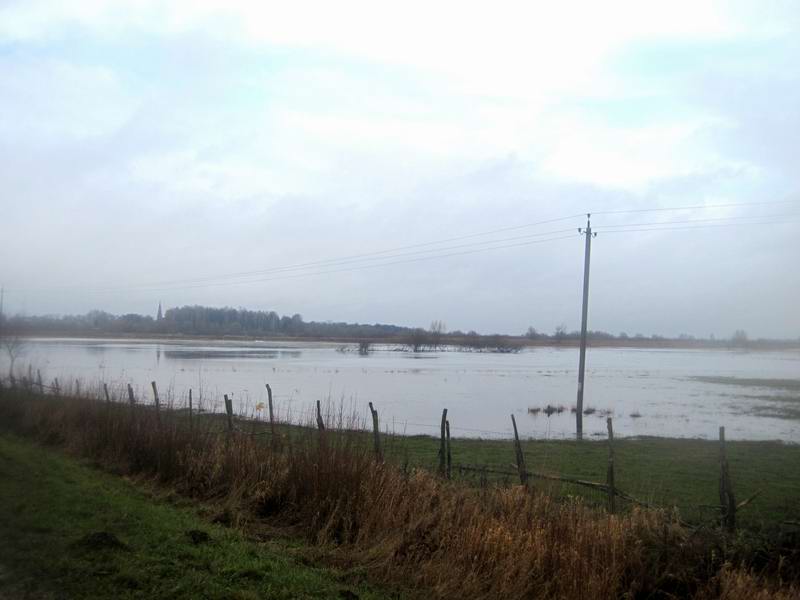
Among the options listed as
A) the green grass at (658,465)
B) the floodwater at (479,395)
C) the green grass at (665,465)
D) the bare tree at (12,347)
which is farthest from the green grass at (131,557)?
the bare tree at (12,347)

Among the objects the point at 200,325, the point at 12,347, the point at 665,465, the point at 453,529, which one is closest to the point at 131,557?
the point at 453,529

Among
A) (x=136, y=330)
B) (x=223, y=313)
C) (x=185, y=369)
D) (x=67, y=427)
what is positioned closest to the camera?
(x=67, y=427)

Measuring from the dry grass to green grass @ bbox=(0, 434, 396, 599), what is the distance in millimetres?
925

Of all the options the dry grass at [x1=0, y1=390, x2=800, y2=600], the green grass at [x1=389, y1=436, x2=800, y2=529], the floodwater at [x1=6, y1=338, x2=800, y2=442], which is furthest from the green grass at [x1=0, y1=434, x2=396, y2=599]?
the floodwater at [x1=6, y1=338, x2=800, y2=442]

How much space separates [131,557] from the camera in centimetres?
728

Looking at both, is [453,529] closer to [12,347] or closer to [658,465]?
[658,465]

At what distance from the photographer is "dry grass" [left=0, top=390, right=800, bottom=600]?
7930 mm

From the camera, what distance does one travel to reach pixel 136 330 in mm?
83938

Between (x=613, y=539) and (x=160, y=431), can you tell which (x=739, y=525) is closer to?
(x=613, y=539)

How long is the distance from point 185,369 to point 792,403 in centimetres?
4482

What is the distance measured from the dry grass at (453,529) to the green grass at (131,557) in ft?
3.04

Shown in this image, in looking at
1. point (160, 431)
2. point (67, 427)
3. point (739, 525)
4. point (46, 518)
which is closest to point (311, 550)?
point (46, 518)

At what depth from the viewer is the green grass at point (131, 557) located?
649 centimetres

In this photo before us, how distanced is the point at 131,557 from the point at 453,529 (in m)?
3.95
